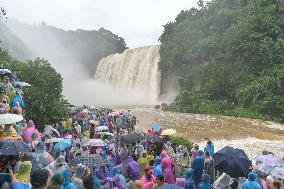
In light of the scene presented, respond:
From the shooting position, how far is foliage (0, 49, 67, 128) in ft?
58.6

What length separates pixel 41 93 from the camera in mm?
18703

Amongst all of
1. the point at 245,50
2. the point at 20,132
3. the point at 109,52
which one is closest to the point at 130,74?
the point at 245,50

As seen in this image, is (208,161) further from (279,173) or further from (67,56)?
(67,56)

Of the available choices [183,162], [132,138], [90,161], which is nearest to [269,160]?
[183,162]

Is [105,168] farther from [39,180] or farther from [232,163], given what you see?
[39,180]

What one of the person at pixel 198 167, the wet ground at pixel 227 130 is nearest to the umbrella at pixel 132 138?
the person at pixel 198 167

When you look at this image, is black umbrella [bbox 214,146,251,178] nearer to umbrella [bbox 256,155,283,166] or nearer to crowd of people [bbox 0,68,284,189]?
crowd of people [bbox 0,68,284,189]

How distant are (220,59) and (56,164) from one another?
39969mm

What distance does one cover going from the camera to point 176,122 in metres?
32.5

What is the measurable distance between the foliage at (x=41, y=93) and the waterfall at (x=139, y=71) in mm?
31910

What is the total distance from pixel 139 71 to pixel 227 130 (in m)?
28.0

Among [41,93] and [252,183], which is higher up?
[41,93]

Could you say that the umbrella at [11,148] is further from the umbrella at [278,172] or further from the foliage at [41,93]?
the foliage at [41,93]

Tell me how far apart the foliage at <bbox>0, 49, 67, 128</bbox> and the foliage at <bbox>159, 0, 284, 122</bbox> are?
61.7 feet
